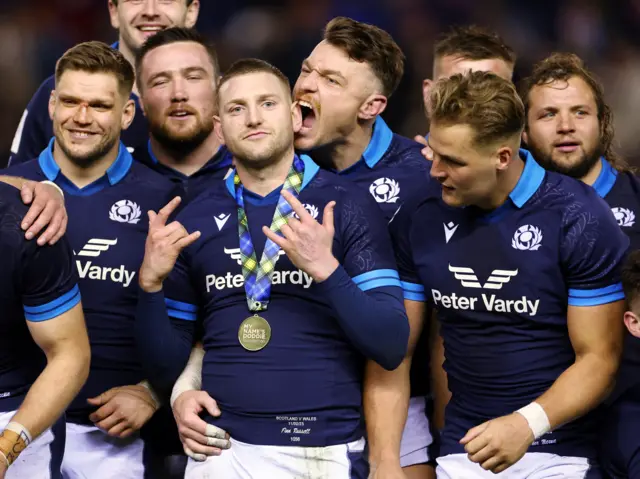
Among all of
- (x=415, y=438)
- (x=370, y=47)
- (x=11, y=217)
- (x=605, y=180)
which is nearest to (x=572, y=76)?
(x=605, y=180)

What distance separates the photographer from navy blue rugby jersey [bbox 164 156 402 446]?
3330mm

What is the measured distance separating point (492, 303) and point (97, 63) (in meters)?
1.60

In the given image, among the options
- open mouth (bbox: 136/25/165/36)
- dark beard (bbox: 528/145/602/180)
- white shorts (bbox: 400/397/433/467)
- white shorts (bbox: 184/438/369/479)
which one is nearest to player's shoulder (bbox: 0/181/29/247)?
white shorts (bbox: 184/438/369/479)

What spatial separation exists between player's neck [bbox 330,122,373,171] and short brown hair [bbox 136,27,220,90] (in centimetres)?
58

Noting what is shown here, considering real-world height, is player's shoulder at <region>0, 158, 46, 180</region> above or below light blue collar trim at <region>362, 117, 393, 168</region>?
→ below

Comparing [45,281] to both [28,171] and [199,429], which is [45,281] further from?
[28,171]

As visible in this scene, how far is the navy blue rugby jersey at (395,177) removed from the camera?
396 centimetres

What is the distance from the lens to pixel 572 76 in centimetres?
418

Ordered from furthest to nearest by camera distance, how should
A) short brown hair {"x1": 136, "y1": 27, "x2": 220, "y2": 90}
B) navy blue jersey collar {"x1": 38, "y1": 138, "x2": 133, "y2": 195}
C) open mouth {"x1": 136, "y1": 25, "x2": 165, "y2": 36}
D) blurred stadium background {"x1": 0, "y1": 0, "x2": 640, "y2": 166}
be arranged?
1. blurred stadium background {"x1": 0, "y1": 0, "x2": 640, "y2": 166}
2. open mouth {"x1": 136, "y1": 25, "x2": 165, "y2": 36}
3. short brown hair {"x1": 136, "y1": 27, "x2": 220, "y2": 90}
4. navy blue jersey collar {"x1": 38, "y1": 138, "x2": 133, "y2": 195}

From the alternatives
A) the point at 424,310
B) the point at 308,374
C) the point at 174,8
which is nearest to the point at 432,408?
the point at 424,310

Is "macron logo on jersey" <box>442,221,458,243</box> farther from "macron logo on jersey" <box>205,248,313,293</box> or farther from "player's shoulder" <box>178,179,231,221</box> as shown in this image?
"player's shoulder" <box>178,179,231,221</box>

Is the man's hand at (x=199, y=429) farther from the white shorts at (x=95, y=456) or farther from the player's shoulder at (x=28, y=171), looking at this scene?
the player's shoulder at (x=28, y=171)

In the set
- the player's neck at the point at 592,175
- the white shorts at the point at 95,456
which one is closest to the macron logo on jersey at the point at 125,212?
the white shorts at the point at 95,456

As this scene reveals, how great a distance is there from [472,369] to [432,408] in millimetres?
→ 580
